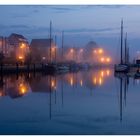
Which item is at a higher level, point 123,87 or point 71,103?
point 123,87

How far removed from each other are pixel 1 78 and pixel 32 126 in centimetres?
69

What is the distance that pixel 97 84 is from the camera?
6477 millimetres

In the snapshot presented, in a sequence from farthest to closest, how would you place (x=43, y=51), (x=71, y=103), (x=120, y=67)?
(x=43, y=51)
(x=120, y=67)
(x=71, y=103)

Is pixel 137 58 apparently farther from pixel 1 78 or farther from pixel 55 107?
pixel 1 78

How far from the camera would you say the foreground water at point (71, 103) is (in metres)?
6.05

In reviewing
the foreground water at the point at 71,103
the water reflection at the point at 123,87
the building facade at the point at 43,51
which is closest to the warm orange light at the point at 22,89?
the foreground water at the point at 71,103

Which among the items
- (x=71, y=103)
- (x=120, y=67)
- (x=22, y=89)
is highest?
(x=120, y=67)

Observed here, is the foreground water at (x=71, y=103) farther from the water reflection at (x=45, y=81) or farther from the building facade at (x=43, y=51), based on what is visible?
the building facade at (x=43, y=51)

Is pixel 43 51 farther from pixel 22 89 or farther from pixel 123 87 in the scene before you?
pixel 123 87

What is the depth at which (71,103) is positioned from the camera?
631 centimetres

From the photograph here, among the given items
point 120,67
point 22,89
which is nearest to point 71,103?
point 22,89

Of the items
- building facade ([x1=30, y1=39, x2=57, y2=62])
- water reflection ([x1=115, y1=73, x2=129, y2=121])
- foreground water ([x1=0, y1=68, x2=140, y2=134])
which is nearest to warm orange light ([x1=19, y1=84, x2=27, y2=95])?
foreground water ([x1=0, y1=68, x2=140, y2=134])

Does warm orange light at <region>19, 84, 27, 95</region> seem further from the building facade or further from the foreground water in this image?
the building facade

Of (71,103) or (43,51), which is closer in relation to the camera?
(71,103)
